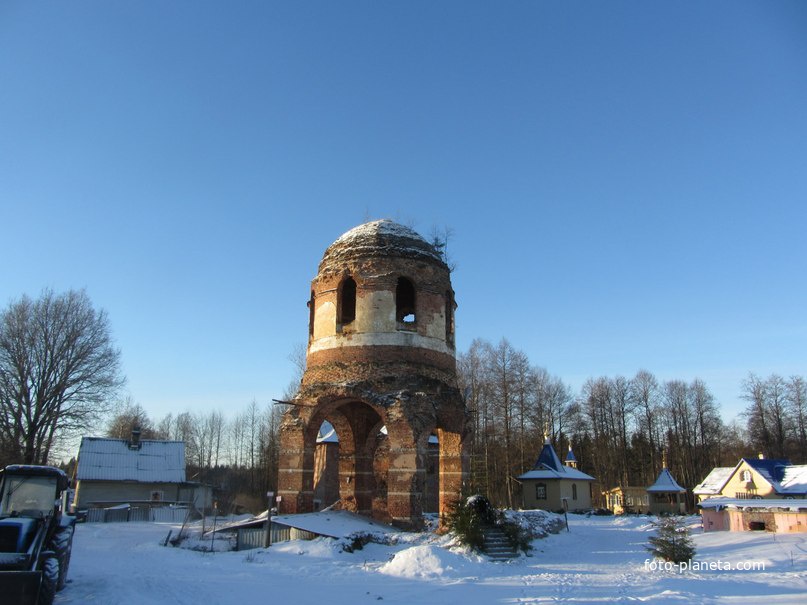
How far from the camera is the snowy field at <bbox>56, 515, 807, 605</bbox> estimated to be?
9.94 meters

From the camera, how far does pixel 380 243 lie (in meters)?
21.1

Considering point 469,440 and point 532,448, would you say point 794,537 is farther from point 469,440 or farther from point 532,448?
point 532,448

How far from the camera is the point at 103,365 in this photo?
96.8 feet

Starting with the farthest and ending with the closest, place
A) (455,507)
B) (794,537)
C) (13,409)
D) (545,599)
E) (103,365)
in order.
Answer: (103,365) < (13,409) < (794,537) < (455,507) < (545,599)

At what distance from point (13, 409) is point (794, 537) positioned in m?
31.0

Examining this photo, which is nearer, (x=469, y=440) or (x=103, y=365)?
(x=469, y=440)

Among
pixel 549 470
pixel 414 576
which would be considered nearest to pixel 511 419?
pixel 549 470

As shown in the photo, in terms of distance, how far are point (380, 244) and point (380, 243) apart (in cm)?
6

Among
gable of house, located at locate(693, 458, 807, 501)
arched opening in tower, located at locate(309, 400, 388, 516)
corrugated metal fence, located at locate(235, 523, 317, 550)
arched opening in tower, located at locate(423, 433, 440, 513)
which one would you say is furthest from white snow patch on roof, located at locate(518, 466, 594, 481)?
corrugated metal fence, located at locate(235, 523, 317, 550)

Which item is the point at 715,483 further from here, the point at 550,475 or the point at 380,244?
the point at 380,244

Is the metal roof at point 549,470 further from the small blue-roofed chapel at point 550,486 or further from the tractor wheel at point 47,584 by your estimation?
the tractor wheel at point 47,584

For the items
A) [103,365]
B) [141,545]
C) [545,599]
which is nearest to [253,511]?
[103,365]

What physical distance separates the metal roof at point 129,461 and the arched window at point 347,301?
18.5 m

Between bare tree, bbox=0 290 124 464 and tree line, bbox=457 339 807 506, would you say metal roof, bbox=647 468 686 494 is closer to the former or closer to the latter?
tree line, bbox=457 339 807 506
